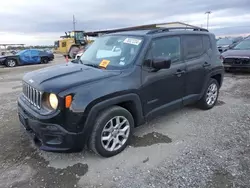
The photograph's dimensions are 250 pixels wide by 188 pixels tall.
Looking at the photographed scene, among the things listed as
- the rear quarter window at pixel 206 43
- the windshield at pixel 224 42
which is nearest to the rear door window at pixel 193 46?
the rear quarter window at pixel 206 43

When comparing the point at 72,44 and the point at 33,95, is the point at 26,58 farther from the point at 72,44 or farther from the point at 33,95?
the point at 33,95

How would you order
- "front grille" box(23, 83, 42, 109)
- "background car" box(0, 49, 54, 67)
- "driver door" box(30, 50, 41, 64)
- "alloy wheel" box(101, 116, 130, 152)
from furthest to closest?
"driver door" box(30, 50, 41, 64)
"background car" box(0, 49, 54, 67)
"alloy wheel" box(101, 116, 130, 152)
"front grille" box(23, 83, 42, 109)

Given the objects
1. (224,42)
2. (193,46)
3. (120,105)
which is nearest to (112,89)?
(120,105)

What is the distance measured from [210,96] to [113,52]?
2.70m

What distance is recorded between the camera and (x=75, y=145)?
289cm

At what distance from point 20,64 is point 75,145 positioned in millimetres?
18244

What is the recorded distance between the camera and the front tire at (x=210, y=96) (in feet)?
16.3

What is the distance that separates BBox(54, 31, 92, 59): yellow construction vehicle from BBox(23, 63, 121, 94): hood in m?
21.4

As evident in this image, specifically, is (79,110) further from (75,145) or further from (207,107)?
(207,107)

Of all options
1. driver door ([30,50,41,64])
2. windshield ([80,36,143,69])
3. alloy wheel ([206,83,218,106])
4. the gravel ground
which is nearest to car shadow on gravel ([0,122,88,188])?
the gravel ground

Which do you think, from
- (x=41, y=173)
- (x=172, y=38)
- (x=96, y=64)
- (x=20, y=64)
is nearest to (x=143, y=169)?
(x=41, y=173)

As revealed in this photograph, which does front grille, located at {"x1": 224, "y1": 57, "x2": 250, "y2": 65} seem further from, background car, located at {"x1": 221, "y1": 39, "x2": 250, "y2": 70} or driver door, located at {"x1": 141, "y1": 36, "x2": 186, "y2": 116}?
driver door, located at {"x1": 141, "y1": 36, "x2": 186, "y2": 116}

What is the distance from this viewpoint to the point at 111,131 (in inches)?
127

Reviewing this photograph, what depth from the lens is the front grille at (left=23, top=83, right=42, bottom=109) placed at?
117 inches
